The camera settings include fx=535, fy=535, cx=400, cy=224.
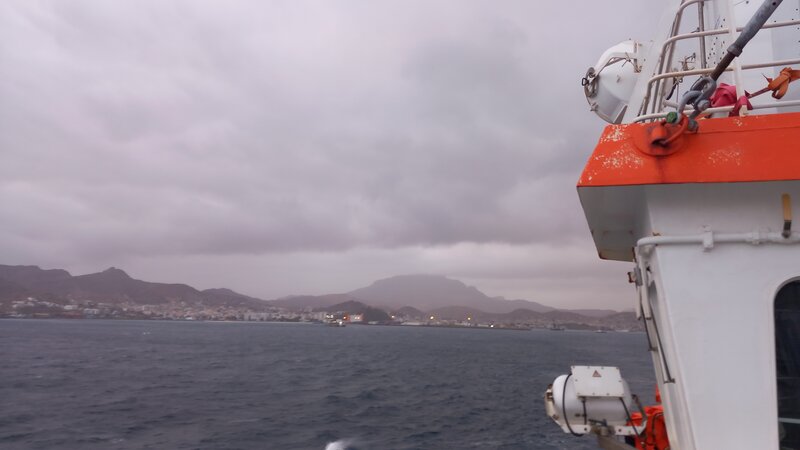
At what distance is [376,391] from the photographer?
3028 centimetres

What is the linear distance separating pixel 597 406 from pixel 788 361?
1.92 meters

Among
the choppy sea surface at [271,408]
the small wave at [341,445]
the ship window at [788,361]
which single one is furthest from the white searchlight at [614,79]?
the small wave at [341,445]

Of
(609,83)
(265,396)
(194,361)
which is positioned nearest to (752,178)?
(609,83)

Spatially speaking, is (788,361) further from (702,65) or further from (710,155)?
(702,65)

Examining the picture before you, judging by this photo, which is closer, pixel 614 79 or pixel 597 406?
pixel 597 406

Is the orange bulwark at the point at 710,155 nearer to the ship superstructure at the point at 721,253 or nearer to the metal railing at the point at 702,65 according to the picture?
the ship superstructure at the point at 721,253

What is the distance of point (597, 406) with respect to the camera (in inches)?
213

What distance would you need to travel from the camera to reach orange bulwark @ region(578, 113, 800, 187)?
3809 millimetres

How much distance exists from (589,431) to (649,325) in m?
1.46

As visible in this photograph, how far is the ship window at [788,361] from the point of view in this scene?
12.6 ft

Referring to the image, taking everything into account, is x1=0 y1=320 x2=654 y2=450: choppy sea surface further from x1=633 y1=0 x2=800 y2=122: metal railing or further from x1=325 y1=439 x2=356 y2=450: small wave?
x1=633 y1=0 x2=800 y2=122: metal railing

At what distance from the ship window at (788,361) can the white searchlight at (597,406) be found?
1.58 m

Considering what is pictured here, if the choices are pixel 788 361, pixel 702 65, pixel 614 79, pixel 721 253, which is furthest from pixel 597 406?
pixel 614 79

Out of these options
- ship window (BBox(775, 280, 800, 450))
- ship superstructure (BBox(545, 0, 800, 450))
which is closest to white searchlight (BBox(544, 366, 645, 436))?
ship superstructure (BBox(545, 0, 800, 450))
